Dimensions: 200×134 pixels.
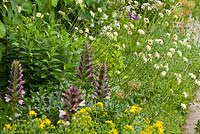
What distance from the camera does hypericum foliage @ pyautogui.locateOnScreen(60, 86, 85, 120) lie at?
13.4ft

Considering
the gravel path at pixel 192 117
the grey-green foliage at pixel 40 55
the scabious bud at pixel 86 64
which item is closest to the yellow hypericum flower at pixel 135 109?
the scabious bud at pixel 86 64

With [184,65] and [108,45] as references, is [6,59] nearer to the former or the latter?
[108,45]

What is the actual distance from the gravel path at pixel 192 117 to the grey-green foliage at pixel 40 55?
1.59 metres

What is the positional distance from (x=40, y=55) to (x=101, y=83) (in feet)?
3.03

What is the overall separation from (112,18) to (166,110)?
191cm

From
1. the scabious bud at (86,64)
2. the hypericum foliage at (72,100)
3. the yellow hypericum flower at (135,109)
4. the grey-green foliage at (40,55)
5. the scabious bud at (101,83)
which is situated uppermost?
the grey-green foliage at (40,55)

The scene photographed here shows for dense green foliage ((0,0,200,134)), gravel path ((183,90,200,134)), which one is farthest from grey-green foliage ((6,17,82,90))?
gravel path ((183,90,200,134))

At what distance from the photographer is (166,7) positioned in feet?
→ 31.4

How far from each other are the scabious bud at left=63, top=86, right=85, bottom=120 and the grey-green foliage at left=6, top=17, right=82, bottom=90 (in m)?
0.98

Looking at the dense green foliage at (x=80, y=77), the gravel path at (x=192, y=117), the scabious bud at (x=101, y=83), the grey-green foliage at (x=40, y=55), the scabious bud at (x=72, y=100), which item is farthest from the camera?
the gravel path at (x=192, y=117)

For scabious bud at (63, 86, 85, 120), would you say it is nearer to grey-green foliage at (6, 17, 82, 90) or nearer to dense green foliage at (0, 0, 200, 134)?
dense green foliage at (0, 0, 200, 134)

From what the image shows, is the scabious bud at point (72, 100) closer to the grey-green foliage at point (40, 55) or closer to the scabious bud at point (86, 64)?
the scabious bud at point (86, 64)

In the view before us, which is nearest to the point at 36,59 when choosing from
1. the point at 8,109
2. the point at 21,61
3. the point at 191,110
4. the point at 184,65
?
the point at 21,61

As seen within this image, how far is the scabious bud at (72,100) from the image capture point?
13.4ft
